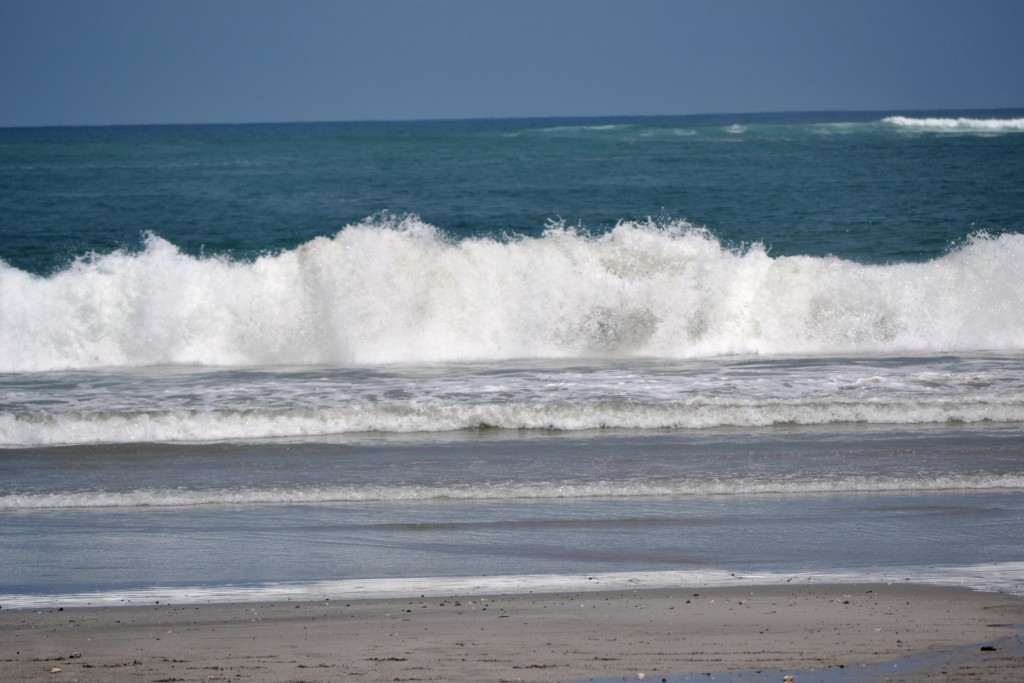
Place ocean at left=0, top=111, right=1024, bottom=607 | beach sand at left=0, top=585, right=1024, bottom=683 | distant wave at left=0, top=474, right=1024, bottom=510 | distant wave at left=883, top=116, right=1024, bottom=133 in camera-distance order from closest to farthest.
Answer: beach sand at left=0, top=585, right=1024, bottom=683
ocean at left=0, top=111, right=1024, bottom=607
distant wave at left=0, top=474, right=1024, bottom=510
distant wave at left=883, top=116, right=1024, bottom=133

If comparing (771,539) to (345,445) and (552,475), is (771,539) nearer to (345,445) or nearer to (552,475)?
(552,475)

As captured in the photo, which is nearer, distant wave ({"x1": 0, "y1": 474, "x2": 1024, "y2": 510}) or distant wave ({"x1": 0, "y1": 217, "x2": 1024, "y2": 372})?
distant wave ({"x1": 0, "y1": 474, "x2": 1024, "y2": 510})

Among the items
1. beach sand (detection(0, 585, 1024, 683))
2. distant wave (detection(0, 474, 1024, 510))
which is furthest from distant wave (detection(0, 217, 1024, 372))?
beach sand (detection(0, 585, 1024, 683))

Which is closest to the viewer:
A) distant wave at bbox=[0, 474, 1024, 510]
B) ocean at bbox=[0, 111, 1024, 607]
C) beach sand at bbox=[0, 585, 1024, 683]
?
beach sand at bbox=[0, 585, 1024, 683]

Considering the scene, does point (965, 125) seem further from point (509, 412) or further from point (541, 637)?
point (541, 637)

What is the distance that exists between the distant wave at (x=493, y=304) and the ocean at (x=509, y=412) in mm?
44

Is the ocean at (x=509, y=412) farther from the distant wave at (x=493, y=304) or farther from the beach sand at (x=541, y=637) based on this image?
the beach sand at (x=541, y=637)

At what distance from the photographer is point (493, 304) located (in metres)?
15.9

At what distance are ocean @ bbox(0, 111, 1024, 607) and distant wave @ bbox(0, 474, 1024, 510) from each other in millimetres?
34

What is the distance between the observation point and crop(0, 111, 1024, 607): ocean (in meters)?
6.80

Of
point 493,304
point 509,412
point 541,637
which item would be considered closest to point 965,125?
point 493,304

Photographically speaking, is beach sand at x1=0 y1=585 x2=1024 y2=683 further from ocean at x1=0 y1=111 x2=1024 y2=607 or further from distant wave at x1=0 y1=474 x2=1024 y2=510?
distant wave at x1=0 y1=474 x2=1024 y2=510

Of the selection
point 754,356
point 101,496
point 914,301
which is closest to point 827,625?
point 101,496

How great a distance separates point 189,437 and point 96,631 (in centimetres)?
501
